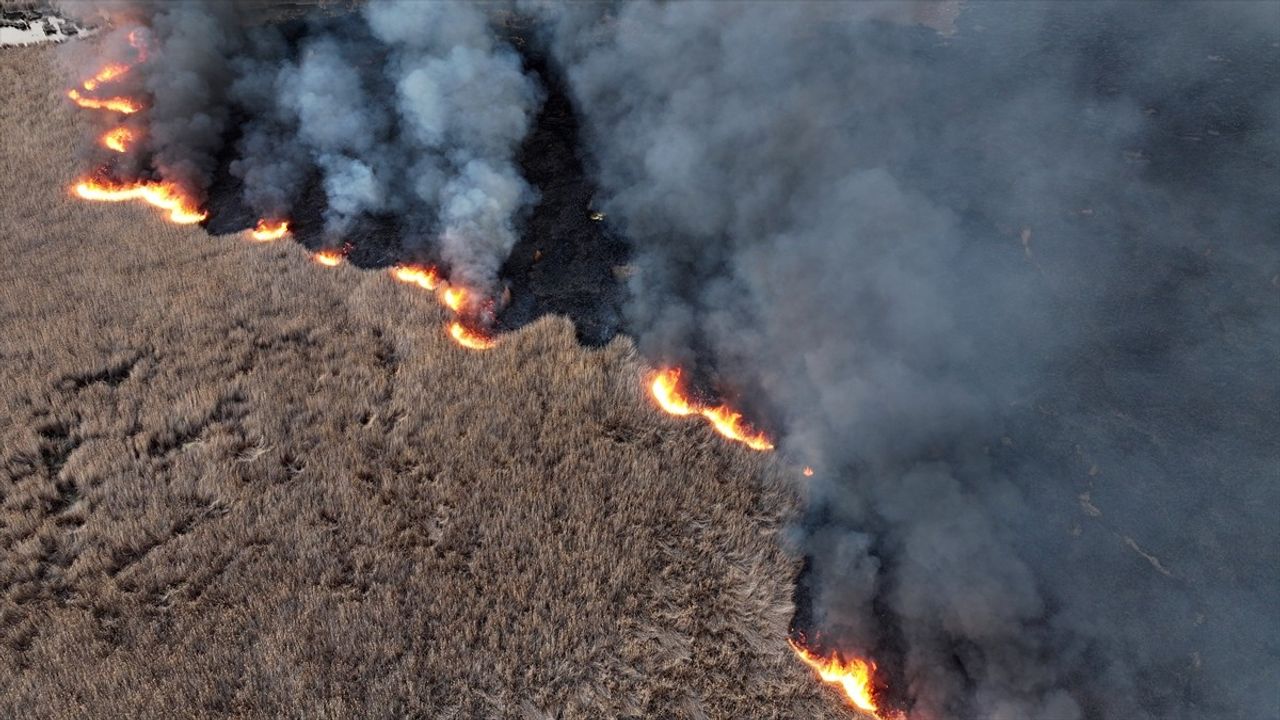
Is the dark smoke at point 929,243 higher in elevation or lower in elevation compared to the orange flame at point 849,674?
higher

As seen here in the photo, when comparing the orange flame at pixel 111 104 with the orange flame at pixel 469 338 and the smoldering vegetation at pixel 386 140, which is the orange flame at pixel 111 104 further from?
the orange flame at pixel 469 338

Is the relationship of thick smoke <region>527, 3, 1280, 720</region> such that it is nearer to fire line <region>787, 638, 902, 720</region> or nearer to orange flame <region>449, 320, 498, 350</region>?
fire line <region>787, 638, 902, 720</region>

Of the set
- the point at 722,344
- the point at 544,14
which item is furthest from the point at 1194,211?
the point at 544,14

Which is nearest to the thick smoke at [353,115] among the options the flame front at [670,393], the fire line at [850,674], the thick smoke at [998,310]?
the thick smoke at [998,310]

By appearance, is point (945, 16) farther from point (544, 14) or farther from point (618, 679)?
point (618, 679)

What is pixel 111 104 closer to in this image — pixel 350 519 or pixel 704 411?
pixel 350 519
